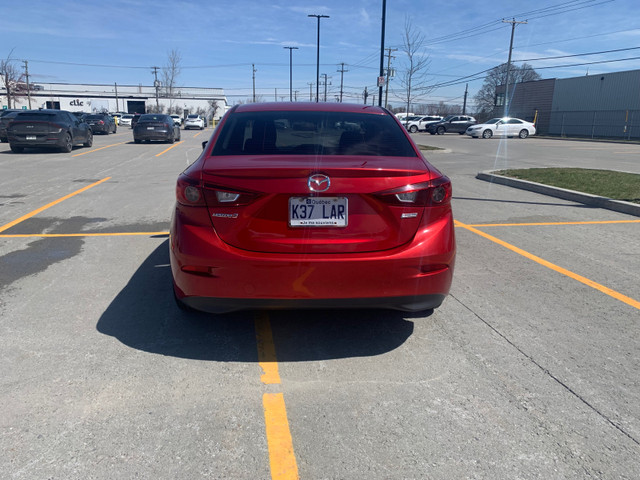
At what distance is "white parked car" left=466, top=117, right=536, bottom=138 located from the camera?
39031 millimetres

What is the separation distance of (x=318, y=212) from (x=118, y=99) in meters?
114

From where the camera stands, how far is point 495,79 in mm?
81125

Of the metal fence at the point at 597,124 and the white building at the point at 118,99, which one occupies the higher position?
the white building at the point at 118,99

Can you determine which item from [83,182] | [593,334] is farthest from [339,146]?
[83,182]

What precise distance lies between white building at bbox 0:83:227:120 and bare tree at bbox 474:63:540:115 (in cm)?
4767

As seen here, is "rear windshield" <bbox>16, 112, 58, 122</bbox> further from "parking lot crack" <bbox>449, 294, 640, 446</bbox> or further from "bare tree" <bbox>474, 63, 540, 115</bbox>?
"bare tree" <bbox>474, 63, 540, 115</bbox>

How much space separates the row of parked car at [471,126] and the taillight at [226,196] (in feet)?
127

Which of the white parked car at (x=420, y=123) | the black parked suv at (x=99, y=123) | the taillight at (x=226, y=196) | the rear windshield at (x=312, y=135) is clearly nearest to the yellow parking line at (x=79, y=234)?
the rear windshield at (x=312, y=135)

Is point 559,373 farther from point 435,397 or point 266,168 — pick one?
point 266,168

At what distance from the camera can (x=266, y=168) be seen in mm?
3152

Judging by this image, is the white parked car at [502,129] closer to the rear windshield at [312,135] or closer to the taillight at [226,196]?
the rear windshield at [312,135]

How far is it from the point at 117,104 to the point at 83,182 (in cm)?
9970

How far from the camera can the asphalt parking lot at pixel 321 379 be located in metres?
2.42

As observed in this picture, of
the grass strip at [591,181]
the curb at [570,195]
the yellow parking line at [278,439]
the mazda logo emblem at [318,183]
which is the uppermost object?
the mazda logo emblem at [318,183]
